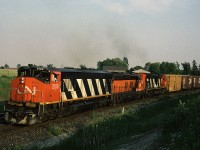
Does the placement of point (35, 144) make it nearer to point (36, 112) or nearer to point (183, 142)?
point (36, 112)

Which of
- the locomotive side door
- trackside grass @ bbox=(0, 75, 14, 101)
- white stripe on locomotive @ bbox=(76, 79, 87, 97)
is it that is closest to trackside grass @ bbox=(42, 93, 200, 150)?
the locomotive side door

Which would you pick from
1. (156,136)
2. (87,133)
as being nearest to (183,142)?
(156,136)

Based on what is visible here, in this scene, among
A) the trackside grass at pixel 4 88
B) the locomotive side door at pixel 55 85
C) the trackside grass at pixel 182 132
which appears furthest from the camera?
the trackside grass at pixel 4 88

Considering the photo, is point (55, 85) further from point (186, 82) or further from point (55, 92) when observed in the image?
point (186, 82)

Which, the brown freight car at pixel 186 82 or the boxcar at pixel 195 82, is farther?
the boxcar at pixel 195 82

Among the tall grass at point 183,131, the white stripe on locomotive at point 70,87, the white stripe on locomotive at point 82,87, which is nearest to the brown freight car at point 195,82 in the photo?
the white stripe on locomotive at point 82,87

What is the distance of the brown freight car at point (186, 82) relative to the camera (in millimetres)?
56922

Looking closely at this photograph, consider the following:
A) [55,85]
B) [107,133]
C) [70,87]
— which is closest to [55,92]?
[55,85]

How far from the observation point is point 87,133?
14.8m

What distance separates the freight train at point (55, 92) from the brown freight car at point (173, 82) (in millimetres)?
19522

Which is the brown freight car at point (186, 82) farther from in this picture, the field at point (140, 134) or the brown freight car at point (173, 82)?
the field at point (140, 134)

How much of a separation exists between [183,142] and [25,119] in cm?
1066

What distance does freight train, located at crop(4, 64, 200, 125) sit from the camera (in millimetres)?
17812

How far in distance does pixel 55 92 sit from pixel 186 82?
143ft
